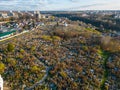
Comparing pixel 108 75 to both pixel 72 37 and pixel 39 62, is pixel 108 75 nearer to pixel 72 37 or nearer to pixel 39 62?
pixel 39 62

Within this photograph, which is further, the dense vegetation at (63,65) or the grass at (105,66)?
the grass at (105,66)

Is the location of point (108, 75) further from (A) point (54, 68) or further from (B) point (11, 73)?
(B) point (11, 73)

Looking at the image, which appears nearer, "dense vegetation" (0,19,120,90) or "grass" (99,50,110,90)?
"dense vegetation" (0,19,120,90)

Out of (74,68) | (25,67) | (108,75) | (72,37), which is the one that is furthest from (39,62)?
(72,37)

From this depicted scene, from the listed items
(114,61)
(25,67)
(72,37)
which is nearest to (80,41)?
(72,37)

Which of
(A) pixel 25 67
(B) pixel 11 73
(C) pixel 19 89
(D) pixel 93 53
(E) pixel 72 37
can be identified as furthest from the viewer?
(E) pixel 72 37

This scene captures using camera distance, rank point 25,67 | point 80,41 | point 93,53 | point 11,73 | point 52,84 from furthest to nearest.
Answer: point 80,41, point 93,53, point 25,67, point 11,73, point 52,84

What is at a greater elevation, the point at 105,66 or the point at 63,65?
the point at 63,65

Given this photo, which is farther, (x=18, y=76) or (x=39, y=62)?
(x=39, y=62)

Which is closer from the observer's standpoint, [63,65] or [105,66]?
[63,65]
